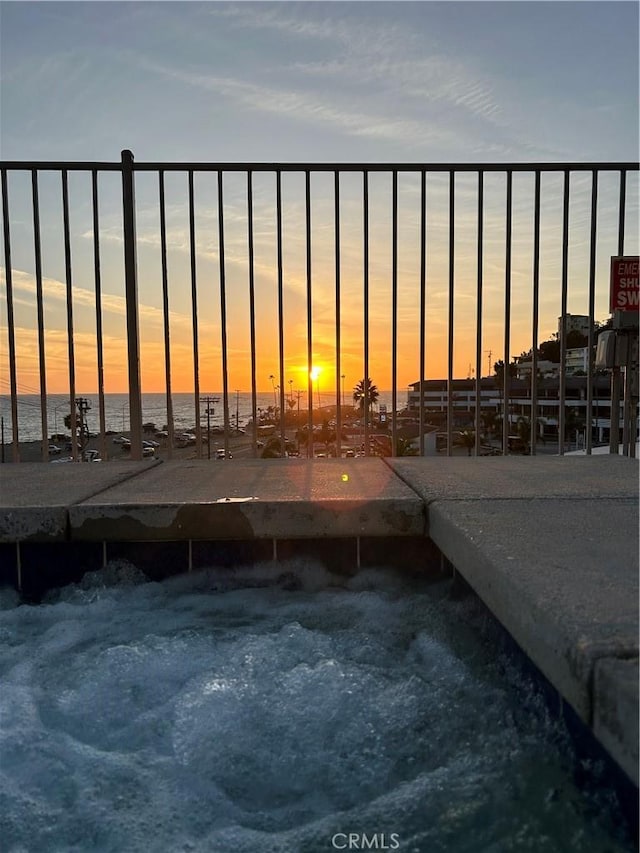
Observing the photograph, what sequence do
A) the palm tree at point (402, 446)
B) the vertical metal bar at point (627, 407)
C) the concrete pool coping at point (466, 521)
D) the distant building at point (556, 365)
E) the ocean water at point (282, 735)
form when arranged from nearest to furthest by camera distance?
the concrete pool coping at point (466, 521), the ocean water at point (282, 735), the vertical metal bar at point (627, 407), the palm tree at point (402, 446), the distant building at point (556, 365)

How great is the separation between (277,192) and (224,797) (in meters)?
2.56

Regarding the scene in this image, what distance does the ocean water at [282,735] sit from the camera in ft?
2.82

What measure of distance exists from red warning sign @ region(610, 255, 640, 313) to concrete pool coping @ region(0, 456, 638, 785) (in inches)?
28.9

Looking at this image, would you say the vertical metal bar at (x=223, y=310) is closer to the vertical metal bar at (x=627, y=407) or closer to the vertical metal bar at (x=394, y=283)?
the vertical metal bar at (x=394, y=283)

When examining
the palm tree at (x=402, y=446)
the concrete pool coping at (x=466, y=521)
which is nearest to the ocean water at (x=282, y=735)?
the concrete pool coping at (x=466, y=521)

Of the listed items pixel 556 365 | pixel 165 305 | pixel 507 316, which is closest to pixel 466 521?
pixel 507 316

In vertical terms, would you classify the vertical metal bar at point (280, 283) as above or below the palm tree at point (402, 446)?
above

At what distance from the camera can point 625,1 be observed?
2396 millimetres

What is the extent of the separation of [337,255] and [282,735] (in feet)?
7.27

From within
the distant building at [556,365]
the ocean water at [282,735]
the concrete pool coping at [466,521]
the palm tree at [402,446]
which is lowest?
the palm tree at [402,446]

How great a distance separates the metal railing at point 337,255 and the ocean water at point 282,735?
1388mm

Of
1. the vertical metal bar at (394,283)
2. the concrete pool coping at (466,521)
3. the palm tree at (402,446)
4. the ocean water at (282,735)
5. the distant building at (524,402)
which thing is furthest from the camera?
the distant building at (524,402)

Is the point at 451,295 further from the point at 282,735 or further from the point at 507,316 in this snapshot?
the point at 282,735

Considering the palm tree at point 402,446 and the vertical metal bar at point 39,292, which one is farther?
the palm tree at point 402,446
